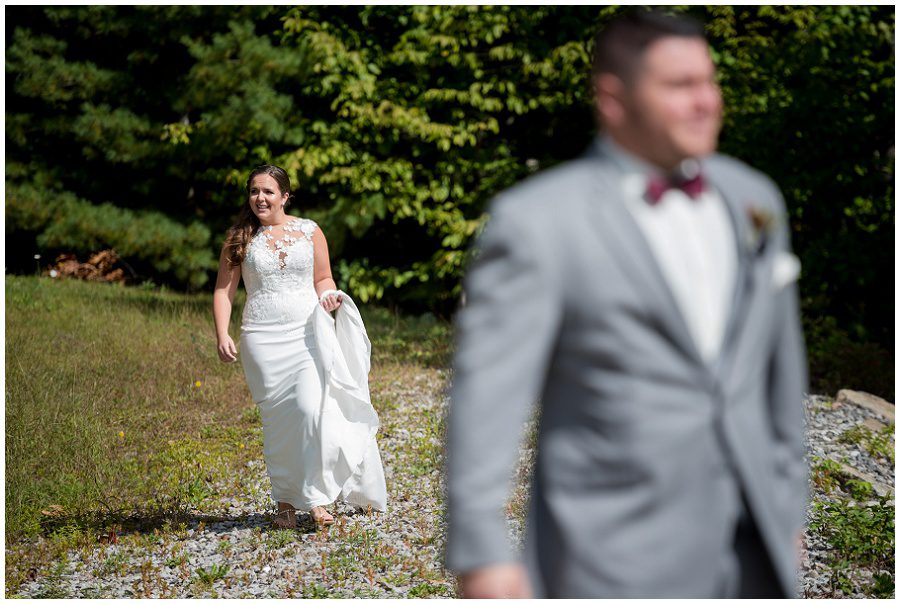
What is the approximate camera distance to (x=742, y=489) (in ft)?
6.49

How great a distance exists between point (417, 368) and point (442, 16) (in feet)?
16.7

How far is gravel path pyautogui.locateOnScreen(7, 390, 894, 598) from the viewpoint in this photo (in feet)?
17.7

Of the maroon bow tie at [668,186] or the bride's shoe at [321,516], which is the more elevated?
the maroon bow tie at [668,186]

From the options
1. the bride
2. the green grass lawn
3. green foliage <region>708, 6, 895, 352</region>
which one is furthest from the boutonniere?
green foliage <region>708, 6, 895, 352</region>

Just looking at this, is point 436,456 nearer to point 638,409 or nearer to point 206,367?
point 206,367

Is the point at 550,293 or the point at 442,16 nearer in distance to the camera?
the point at 550,293

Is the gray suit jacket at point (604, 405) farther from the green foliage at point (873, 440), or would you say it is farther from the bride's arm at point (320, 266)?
the green foliage at point (873, 440)

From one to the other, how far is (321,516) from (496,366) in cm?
478

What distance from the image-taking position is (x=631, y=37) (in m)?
1.99

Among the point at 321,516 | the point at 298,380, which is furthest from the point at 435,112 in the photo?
the point at 321,516

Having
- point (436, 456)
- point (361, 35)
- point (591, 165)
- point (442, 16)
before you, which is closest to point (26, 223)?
→ point (361, 35)

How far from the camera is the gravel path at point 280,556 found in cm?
541

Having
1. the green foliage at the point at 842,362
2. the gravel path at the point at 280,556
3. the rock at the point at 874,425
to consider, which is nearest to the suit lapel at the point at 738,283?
the gravel path at the point at 280,556

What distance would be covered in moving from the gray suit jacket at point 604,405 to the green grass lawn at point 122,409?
4552 millimetres
